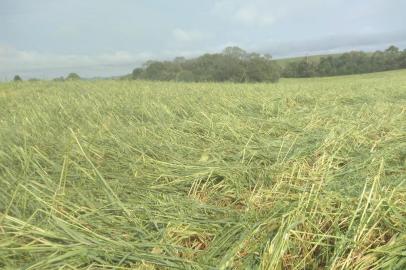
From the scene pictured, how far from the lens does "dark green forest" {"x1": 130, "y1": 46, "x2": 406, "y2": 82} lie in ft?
64.0

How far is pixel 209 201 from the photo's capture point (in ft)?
6.29

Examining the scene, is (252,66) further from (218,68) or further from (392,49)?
(392,49)

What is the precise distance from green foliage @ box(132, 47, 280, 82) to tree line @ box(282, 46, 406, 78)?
14424mm

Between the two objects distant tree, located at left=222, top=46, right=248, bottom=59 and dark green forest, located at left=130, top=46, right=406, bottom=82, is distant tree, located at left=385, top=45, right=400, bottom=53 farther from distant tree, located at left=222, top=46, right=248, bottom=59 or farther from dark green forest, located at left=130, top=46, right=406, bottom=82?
distant tree, located at left=222, top=46, right=248, bottom=59

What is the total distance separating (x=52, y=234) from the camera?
1.47 m

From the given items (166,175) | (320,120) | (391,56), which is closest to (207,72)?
(320,120)

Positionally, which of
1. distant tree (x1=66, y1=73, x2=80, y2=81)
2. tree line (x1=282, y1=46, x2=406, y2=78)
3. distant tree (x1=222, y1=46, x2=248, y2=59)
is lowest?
tree line (x1=282, y1=46, x2=406, y2=78)

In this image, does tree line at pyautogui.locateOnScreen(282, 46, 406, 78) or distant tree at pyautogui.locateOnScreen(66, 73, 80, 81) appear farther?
tree line at pyautogui.locateOnScreen(282, 46, 406, 78)

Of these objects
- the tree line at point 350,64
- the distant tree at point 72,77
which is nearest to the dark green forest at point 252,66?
the tree line at point 350,64

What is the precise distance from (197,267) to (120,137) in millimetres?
1770

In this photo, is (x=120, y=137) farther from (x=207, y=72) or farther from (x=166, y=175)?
(x=207, y=72)

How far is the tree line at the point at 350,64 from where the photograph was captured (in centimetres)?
3994

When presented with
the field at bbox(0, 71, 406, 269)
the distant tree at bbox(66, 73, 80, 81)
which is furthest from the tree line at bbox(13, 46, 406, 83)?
the field at bbox(0, 71, 406, 269)

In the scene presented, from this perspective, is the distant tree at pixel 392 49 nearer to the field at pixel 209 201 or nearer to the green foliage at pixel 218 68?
the green foliage at pixel 218 68
